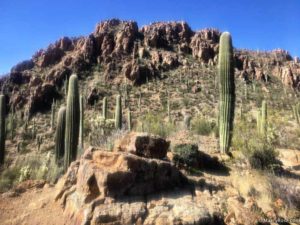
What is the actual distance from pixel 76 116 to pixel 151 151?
3951 millimetres

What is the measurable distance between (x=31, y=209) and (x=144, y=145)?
8.56 ft

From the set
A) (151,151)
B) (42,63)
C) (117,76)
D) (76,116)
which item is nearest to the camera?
(151,151)

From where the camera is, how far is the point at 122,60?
56.4 m

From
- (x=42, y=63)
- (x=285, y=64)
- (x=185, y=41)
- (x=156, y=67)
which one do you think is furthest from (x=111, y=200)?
(x=285, y=64)

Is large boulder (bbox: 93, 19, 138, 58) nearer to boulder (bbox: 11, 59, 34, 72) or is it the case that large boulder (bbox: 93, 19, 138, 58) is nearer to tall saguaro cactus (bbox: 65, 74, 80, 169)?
boulder (bbox: 11, 59, 34, 72)

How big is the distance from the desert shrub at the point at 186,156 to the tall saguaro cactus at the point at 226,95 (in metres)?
2.30

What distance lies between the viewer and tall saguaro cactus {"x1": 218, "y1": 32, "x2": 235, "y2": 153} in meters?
11.1

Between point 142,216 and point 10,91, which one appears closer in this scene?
point 142,216

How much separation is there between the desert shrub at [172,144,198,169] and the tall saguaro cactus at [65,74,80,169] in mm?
3107

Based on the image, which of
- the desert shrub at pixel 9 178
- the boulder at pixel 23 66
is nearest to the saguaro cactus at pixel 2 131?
the desert shrub at pixel 9 178

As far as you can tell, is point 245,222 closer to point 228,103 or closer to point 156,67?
point 228,103

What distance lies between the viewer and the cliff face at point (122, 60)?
5141 centimetres

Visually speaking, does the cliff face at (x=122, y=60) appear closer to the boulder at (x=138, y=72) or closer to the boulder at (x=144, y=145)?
the boulder at (x=138, y=72)

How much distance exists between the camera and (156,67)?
53156 millimetres
